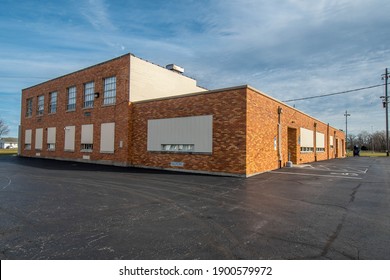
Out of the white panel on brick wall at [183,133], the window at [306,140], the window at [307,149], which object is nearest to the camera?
the white panel on brick wall at [183,133]

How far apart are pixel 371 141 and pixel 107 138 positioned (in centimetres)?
10476

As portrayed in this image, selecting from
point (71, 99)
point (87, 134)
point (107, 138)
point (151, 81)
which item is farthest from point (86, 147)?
point (151, 81)

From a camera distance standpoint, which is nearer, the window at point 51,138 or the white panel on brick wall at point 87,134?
the white panel on brick wall at point 87,134

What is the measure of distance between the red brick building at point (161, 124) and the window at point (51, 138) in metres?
0.11

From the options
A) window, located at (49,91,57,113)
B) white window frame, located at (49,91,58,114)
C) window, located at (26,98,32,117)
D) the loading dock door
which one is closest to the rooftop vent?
the loading dock door

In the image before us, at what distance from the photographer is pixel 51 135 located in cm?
2598

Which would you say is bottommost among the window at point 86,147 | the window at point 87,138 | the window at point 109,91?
the window at point 86,147

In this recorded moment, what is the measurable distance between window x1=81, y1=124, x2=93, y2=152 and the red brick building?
93 millimetres

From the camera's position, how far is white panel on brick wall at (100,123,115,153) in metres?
19.4

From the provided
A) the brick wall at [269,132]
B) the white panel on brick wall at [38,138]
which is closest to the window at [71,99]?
the white panel on brick wall at [38,138]

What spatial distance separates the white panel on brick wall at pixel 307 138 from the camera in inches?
891

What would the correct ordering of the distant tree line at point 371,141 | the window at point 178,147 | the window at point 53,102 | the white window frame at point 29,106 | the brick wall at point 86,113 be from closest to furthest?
1. the window at point 178,147
2. the brick wall at point 86,113
3. the window at point 53,102
4. the white window frame at point 29,106
5. the distant tree line at point 371,141

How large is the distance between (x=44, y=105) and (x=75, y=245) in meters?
28.6

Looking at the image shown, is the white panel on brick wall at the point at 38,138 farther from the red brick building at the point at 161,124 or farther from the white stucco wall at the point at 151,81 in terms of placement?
the white stucco wall at the point at 151,81
